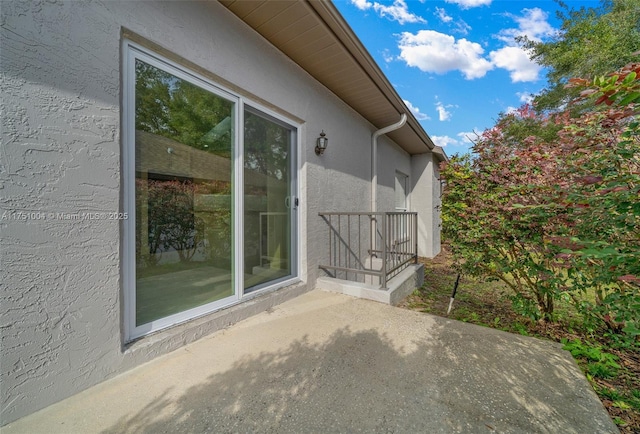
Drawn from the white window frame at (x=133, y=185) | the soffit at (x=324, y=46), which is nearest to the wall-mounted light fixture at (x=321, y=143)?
the white window frame at (x=133, y=185)

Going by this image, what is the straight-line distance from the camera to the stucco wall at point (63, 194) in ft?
4.08

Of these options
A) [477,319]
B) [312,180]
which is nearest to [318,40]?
[312,180]

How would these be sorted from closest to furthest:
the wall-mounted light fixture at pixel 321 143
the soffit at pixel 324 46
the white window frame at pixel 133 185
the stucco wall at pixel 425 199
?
the white window frame at pixel 133 185
the soffit at pixel 324 46
the wall-mounted light fixture at pixel 321 143
the stucco wall at pixel 425 199

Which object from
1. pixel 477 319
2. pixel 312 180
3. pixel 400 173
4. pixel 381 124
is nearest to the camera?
pixel 477 319

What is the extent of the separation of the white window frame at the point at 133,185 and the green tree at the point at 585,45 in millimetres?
11175

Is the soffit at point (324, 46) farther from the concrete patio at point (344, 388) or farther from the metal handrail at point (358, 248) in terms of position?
the concrete patio at point (344, 388)

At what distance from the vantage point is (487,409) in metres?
1.35

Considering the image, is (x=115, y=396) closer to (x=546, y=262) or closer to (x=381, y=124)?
(x=546, y=262)

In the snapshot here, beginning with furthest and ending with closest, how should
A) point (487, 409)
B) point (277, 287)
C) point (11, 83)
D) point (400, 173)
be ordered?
1. point (400, 173)
2. point (277, 287)
3. point (487, 409)
4. point (11, 83)

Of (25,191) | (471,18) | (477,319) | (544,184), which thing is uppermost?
(471,18)

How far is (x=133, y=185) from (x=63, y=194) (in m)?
0.39

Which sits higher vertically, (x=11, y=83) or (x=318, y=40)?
(x=318, y=40)

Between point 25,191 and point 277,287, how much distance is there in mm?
2076

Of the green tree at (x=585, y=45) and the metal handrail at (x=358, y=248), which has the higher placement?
the green tree at (x=585, y=45)
